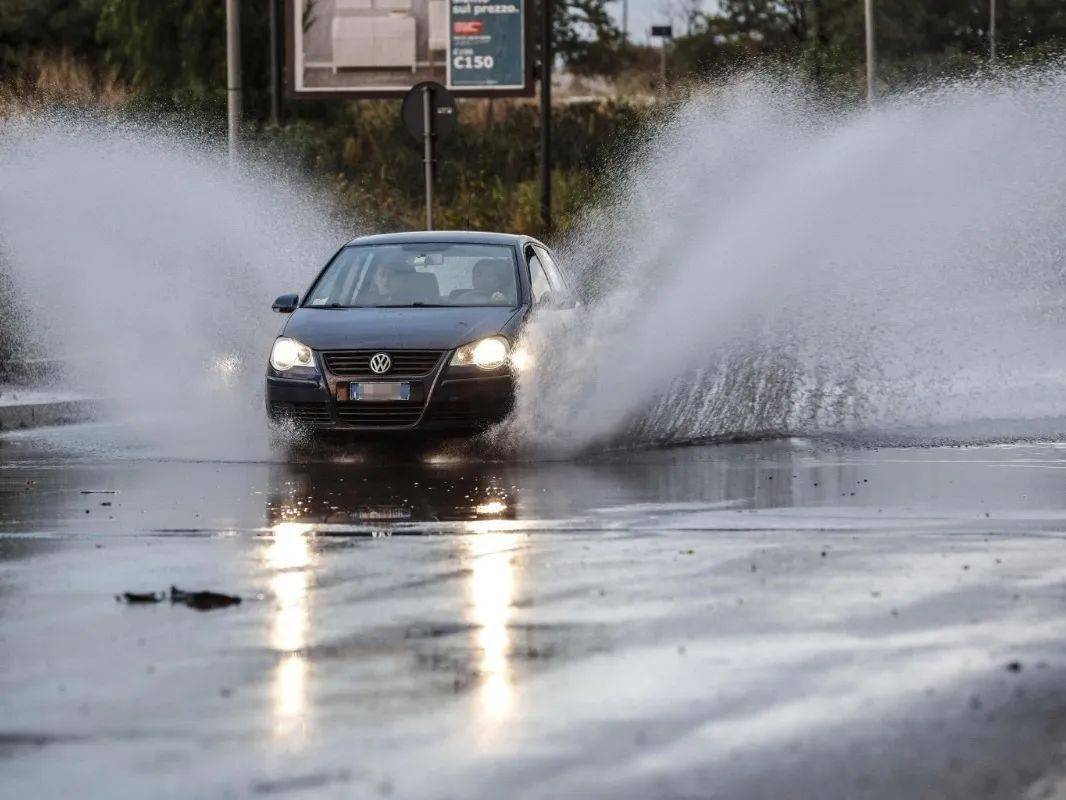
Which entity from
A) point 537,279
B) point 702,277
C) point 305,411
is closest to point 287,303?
point 305,411

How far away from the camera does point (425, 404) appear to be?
1652 centimetres

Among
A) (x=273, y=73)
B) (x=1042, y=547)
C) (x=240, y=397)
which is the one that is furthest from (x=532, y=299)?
(x=273, y=73)

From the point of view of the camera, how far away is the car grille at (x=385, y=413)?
16547 millimetres

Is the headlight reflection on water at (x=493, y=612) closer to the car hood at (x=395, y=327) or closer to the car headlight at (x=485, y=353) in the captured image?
the car headlight at (x=485, y=353)

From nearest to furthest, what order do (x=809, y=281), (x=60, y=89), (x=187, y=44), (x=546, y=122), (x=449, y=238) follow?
(x=449, y=238) → (x=809, y=281) → (x=546, y=122) → (x=60, y=89) → (x=187, y=44)

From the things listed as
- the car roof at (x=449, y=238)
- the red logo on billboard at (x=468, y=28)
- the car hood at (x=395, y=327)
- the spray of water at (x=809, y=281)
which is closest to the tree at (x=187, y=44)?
the red logo on billboard at (x=468, y=28)

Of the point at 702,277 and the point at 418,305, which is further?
the point at 702,277

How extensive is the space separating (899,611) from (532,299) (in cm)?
840

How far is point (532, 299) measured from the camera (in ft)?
58.2

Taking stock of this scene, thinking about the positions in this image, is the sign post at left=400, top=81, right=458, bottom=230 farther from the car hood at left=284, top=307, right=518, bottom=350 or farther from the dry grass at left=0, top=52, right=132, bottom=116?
the dry grass at left=0, top=52, right=132, bottom=116

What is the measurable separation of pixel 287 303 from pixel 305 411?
134 cm

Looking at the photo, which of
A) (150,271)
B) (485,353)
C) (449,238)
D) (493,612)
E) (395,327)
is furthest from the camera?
(150,271)

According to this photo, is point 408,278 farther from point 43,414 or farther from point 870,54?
point 870,54

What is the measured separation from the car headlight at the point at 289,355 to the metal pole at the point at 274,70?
94.9ft
